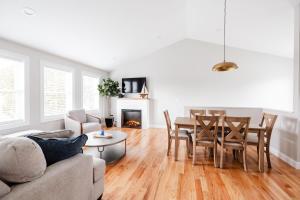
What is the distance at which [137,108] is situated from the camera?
19.4ft

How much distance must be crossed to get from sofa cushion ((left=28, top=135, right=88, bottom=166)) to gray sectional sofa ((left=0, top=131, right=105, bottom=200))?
51mm

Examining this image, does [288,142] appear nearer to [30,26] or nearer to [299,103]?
[299,103]

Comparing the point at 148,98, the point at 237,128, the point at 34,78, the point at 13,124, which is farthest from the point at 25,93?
the point at 237,128

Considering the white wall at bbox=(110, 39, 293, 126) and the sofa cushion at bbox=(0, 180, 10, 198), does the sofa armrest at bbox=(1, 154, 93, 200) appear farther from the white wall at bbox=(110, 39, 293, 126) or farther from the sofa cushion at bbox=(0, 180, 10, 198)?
the white wall at bbox=(110, 39, 293, 126)

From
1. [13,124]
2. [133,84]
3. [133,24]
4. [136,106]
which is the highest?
[133,24]

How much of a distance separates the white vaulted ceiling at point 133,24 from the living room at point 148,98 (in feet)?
0.10

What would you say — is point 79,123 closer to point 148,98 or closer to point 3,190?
point 148,98

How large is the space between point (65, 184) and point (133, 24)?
3566 millimetres

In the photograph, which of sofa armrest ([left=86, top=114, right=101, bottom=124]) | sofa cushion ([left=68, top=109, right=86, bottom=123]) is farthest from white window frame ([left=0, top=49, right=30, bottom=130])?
sofa armrest ([left=86, top=114, right=101, bottom=124])

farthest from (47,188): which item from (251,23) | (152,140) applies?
(251,23)

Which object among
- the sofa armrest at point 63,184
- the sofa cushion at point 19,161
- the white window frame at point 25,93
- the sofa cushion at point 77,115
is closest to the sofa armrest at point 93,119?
the sofa cushion at point 77,115

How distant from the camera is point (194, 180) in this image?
2.23 meters

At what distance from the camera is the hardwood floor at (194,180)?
1.91m

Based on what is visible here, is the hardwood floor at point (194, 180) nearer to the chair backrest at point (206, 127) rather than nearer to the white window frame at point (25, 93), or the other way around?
the chair backrest at point (206, 127)
